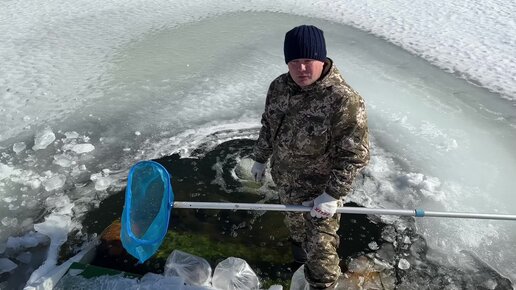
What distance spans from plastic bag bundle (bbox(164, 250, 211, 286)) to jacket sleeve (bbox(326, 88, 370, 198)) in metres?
1.20

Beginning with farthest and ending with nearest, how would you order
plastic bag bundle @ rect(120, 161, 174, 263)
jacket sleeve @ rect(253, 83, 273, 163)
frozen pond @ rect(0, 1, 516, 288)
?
1. frozen pond @ rect(0, 1, 516, 288)
2. jacket sleeve @ rect(253, 83, 273, 163)
3. plastic bag bundle @ rect(120, 161, 174, 263)

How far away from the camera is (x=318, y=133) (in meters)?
2.46

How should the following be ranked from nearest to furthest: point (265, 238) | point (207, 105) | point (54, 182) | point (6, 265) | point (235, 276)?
1. point (235, 276)
2. point (6, 265)
3. point (265, 238)
4. point (54, 182)
5. point (207, 105)

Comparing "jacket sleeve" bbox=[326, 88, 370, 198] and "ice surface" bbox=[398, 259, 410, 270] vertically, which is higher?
"jacket sleeve" bbox=[326, 88, 370, 198]

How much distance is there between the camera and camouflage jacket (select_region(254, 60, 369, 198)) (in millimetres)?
2330

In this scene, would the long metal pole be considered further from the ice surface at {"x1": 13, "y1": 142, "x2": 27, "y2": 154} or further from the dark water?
the ice surface at {"x1": 13, "y1": 142, "x2": 27, "y2": 154}

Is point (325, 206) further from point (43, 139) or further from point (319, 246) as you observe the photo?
point (43, 139)

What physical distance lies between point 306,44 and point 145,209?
5.11 ft

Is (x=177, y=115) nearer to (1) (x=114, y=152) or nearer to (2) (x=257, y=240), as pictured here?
(1) (x=114, y=152)

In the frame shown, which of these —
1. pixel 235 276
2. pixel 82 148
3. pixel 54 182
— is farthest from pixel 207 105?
pixel 235 276

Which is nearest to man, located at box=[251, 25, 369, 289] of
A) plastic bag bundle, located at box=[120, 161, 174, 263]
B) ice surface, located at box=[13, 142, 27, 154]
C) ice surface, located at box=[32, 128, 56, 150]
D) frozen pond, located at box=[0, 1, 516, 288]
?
plastic bag bundle, located at box=[120, 161, 174, 263]

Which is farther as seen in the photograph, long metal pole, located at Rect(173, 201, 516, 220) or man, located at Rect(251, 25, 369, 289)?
long metal pole, located at Rect(173, 201, 516, 220)

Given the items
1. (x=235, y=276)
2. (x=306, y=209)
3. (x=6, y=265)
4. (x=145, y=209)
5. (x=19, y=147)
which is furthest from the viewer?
(x=19, y=147)

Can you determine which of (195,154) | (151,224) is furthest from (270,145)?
(195,154)
